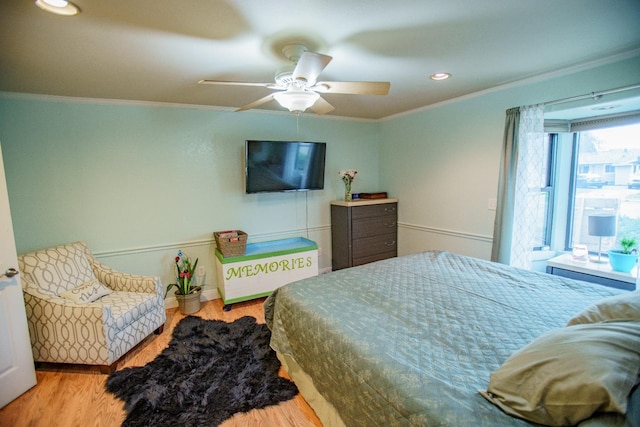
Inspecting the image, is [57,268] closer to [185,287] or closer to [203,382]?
[185,287]

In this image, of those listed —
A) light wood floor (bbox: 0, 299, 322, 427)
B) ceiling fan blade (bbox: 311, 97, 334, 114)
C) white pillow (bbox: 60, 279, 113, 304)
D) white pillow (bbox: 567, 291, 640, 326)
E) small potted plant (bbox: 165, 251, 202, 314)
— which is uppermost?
ceiling fan blade (bbox: 311, 97, 334, 114)

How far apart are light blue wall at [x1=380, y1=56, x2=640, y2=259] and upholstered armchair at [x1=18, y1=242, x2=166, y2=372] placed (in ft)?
10.4

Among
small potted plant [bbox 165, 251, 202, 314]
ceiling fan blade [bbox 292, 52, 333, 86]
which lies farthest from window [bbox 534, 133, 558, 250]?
small potted plant [bbox 165, 251, 202, 314]

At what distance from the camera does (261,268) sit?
3461 millimetres

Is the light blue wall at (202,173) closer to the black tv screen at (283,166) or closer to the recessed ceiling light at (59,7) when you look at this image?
the black tv screen at (283,166)

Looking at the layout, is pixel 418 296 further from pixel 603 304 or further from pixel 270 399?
pixel 270 399

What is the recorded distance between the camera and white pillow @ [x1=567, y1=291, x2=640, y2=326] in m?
1.21

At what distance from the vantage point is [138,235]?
10.6 ft

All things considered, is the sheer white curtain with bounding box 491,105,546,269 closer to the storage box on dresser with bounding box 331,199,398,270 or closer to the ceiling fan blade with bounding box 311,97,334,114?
the storage box on dresser with bounding box 331,199,398,270

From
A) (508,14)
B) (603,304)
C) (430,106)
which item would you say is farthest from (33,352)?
(430,106)

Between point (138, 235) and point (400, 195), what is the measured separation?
3.32 m

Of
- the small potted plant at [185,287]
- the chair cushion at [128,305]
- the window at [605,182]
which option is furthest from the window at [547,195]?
the chair cushion at [128,305]

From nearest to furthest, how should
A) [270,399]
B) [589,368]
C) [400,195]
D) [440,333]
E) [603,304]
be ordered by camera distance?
[589,368] < [603,304] < [440,333] < [270,399] < [400,195]

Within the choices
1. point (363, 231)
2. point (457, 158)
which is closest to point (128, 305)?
point (363, 231)
